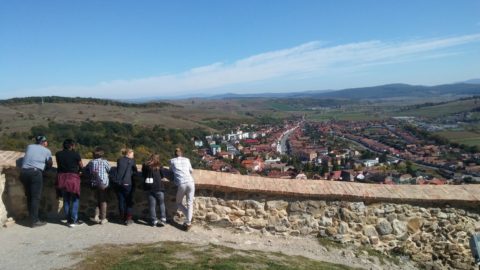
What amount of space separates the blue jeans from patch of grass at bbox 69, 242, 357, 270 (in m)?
1.27

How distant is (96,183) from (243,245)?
8.56 feet

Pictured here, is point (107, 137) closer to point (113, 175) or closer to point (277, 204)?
point (113, 175)

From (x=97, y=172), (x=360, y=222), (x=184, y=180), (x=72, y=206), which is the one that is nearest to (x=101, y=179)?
(x=97, y=172)

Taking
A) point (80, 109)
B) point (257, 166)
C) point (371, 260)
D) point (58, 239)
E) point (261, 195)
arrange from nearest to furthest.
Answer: point (58, 239), point (371, 260), point (261, 195), point (257, 166), point (80, 109)

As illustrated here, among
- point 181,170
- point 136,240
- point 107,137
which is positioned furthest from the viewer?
point 107,137

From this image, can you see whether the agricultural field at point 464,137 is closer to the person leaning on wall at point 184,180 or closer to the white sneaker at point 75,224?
the person leaning on wall at point 184,180

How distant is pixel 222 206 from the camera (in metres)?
7.36

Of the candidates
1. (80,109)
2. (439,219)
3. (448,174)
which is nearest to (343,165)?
(448,174)

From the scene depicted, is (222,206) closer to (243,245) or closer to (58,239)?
(243,245)

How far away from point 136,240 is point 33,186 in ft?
6.58

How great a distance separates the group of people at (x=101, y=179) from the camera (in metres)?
6.96

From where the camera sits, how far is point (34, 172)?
6.93m

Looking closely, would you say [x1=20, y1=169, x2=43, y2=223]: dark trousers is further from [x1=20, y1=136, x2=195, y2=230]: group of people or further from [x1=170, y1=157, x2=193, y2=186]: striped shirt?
[x1=170, y1=157, x2=193, y2=186]: striped shirt

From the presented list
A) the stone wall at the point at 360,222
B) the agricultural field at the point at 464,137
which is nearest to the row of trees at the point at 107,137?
the stone wall at the point at 360,222
